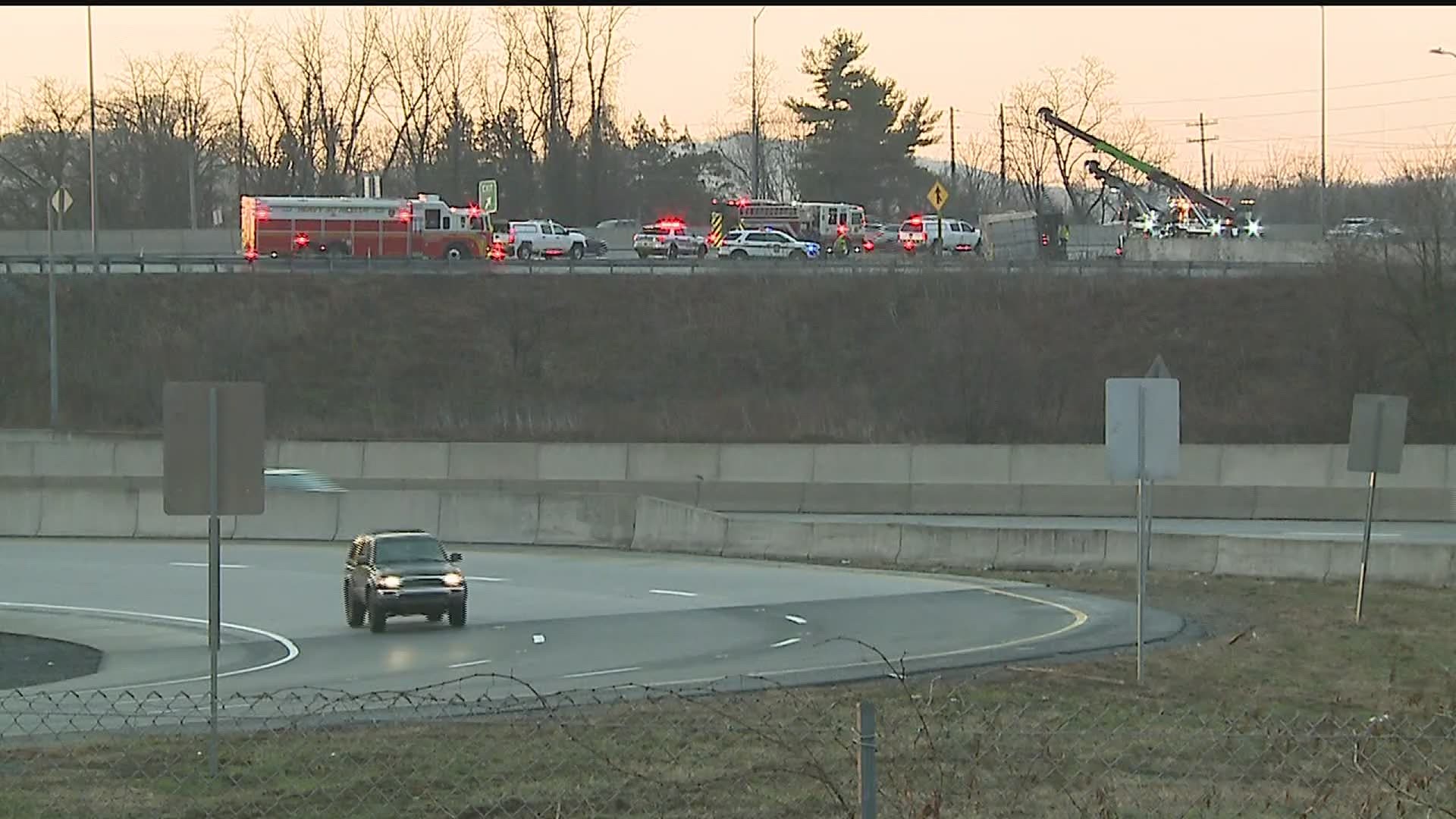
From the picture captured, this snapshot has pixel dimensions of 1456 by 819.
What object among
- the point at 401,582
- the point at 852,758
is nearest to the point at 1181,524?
the point at 401,582

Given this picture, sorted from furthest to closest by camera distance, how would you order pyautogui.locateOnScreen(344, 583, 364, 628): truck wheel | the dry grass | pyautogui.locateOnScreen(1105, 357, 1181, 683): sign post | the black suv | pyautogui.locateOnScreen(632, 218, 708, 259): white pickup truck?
pyautogui.locateOnScreen(632, 218, 708, 259): white pickup truck, the dry grass, pyautogui.locateOnScreen(344, 583, 364, 628): truck wheel, the black suv, pyautogui.locateOnScreen(1105, 357, 1181, 683): sign post

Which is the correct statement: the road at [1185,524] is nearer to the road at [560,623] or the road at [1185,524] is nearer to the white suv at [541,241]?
the road at [560,623]

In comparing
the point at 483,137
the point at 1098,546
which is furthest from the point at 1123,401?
the point at 483,137

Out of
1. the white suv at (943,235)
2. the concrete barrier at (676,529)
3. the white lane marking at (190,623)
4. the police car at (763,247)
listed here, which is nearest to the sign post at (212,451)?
the white lane marking at (190,623)

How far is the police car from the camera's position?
3041 inches

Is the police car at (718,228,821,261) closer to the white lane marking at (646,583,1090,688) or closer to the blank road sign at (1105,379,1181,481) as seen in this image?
the white lane marking at (646,583,1090,688)

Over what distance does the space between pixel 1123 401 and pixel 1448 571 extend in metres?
12.4

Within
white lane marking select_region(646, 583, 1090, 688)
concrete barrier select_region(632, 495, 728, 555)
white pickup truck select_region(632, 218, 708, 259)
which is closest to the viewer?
white lane marking select_region(646, 583, 1090, 688)

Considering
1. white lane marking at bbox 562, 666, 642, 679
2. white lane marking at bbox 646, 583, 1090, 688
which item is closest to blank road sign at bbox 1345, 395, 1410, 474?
white lane marking at bbox 646, 583, 1090, 688

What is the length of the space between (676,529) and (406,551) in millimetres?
11507

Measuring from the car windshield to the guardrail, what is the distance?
44.9 metres

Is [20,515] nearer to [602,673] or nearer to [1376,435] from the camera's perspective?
[602,673]

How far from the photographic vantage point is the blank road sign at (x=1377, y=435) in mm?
22875

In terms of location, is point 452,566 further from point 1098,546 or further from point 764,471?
point 764,471
